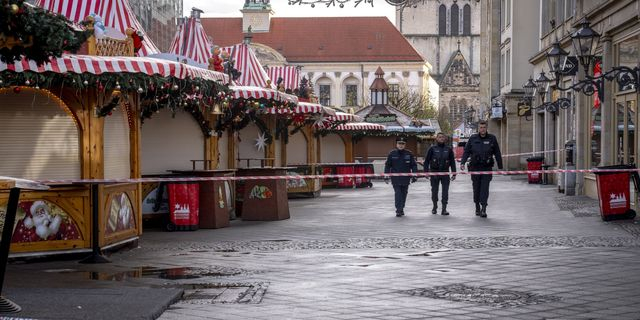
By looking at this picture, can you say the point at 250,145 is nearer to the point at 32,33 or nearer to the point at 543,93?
the point at 543,93

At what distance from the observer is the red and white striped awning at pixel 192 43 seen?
2506 cm

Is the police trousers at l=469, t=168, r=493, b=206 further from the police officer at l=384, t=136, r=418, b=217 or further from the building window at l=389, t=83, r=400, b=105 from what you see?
the building window at l=389, t=83, r=400, b=105

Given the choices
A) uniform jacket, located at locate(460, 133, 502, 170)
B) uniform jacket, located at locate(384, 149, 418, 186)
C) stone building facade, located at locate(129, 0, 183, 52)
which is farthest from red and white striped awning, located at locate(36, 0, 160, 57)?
stone building facade, located at locate(129, 0, 183, 52)

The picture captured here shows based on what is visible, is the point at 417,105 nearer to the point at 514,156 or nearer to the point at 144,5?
the point at 514,156

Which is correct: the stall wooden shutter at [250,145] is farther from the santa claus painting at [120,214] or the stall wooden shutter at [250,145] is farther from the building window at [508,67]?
the building window at [508,67]

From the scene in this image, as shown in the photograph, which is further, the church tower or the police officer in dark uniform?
the church tower

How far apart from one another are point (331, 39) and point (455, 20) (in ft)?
87.1

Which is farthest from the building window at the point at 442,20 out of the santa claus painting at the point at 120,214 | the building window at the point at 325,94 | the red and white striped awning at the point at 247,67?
the santa claus painting at the point at 120,214

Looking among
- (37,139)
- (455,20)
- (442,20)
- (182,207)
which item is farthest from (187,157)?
(455,20)

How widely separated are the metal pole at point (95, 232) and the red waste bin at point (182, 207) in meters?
4.38

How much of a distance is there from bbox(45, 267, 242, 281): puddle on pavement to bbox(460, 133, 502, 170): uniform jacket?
974 cm

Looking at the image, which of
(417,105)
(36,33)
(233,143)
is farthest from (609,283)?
(417,105)

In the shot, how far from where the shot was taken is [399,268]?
39.0ft

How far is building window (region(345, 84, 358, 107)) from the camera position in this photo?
115m
